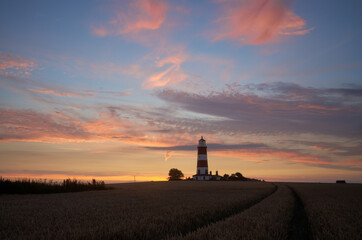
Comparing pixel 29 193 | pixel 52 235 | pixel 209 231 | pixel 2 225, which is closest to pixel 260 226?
pixel 209 231

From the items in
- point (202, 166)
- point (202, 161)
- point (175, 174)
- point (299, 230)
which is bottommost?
point (175, 174)

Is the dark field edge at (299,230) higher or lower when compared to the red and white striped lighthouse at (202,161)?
lower

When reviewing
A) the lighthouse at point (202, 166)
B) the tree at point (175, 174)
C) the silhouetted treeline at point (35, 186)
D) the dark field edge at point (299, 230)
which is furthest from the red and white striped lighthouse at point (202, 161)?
the dark field edge at point (299, 230)

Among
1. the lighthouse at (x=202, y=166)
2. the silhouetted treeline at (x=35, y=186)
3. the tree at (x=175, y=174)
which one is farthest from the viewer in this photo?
the tree at (x=175, y=174)

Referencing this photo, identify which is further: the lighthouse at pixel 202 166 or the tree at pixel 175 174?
the tree at pixel 175 174

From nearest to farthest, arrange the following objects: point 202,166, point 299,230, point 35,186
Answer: point 299,230 < point 35,186 < point 202,166

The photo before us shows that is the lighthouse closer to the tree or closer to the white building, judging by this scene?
the white building

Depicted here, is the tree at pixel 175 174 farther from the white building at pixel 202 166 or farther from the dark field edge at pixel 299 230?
the dark field edge at pixel 299 230

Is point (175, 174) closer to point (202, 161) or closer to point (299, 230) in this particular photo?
point (202, 161)

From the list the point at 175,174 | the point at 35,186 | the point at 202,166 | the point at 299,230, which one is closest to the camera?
the point at 299,230

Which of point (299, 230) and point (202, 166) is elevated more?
point (202, 166)

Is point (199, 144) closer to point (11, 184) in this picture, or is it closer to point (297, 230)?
point (11, 184)

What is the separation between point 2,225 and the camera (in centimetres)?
822

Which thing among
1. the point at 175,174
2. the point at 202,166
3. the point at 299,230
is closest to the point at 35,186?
the point at 299,230
